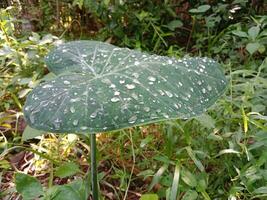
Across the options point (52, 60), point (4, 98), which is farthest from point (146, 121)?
point (4, 98)

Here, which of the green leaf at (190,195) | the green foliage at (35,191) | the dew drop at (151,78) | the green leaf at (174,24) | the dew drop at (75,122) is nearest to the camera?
the dew drop at (75,122)

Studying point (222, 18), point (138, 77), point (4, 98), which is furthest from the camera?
point (222, 18)

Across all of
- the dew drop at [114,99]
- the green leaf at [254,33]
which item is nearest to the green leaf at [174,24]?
the green leaf at [254,33]

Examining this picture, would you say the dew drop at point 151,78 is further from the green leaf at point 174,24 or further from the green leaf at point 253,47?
the green leaf at point 174,24

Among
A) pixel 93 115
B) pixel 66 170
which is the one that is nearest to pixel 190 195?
pixel 66 170

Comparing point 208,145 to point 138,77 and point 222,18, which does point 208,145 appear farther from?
point 222,18

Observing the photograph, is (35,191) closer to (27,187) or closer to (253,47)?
(27,187)
